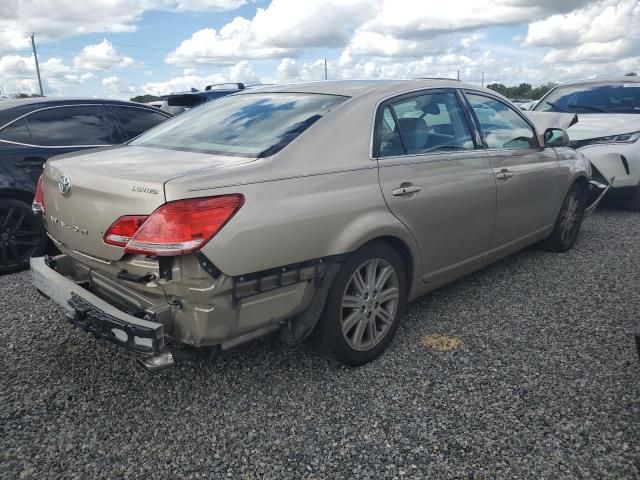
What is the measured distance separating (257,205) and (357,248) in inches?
25.2

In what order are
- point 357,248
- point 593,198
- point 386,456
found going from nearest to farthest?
point 386,456
point 357,248
point 593,198

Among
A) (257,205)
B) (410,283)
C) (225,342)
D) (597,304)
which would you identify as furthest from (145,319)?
(597,304)

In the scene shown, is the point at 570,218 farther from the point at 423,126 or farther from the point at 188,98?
the point at 188,98

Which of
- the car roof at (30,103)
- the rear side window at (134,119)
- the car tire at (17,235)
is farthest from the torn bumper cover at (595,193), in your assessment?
the car tire at (17,235)

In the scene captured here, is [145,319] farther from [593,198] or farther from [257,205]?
[593,198]

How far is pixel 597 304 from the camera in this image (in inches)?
154

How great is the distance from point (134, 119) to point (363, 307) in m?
3.72

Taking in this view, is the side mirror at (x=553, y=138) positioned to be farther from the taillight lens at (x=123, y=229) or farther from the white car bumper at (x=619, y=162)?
the taillight lens at (x=123, y=229)

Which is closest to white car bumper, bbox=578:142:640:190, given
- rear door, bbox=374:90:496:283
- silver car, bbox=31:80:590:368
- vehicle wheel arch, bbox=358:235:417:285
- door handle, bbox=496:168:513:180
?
door handle, bbox=496:168:513:180

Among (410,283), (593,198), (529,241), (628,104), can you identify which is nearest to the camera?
(410,283)

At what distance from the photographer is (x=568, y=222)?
5102mm

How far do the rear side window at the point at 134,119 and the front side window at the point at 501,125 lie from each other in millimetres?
3354

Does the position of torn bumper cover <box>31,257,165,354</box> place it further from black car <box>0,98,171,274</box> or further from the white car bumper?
the white car bumper

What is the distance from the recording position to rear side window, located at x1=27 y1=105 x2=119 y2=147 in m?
4.86
